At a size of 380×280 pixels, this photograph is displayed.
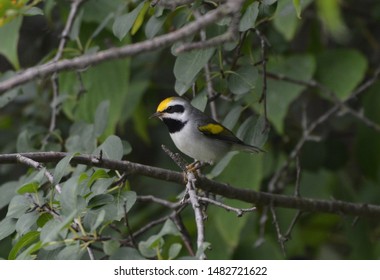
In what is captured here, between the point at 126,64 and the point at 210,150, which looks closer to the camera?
the point at 210,150

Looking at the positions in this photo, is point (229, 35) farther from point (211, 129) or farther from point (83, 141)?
point (211, 129)

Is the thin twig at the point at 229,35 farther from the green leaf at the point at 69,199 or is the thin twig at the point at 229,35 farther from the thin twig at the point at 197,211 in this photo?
the green leaf at the point at 69,199

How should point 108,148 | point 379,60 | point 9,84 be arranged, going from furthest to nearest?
point 379,60, point 108,148, point 9,84

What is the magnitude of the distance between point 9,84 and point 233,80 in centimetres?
173

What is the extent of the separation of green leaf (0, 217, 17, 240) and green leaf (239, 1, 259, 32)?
3.89 feet

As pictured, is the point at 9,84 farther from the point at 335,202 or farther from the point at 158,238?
the point at 335,202

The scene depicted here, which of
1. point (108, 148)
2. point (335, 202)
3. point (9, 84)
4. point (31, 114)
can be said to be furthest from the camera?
point (31, 114)

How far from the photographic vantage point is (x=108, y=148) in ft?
9.50

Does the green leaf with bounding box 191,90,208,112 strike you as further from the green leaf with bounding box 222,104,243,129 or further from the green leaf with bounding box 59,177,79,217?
the green leaf with bounding box 59,177,79,217

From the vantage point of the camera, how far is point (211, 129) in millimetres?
4113

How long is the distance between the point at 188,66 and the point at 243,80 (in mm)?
276

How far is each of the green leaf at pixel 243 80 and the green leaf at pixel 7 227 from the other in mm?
1157

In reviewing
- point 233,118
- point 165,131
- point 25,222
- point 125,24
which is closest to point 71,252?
point 25,222
